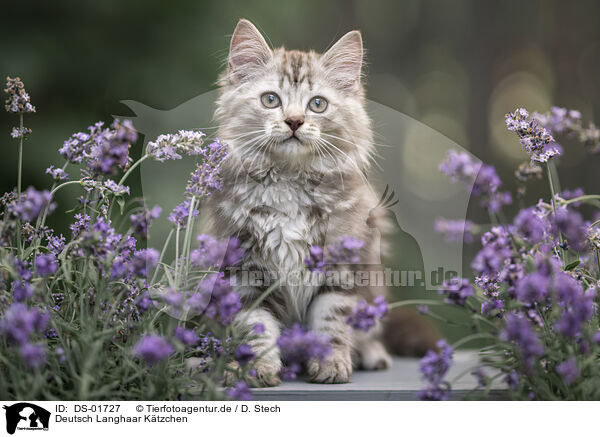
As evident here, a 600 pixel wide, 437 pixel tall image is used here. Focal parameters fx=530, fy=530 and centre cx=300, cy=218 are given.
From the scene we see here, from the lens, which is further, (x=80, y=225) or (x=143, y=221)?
(x=80, y=225)

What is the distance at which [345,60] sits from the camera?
1.63m

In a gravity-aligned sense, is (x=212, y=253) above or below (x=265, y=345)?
above

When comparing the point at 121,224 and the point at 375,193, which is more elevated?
the point at 375,193

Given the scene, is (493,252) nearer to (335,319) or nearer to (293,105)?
(335,319)

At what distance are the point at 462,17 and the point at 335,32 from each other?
446 mm

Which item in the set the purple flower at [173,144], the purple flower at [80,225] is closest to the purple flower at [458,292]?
the purple flower at [173,144]

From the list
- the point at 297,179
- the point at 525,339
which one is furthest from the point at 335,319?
the point at 525,339

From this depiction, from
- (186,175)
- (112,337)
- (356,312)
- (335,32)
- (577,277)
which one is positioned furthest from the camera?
(335,32)

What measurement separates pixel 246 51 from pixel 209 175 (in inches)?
18.0

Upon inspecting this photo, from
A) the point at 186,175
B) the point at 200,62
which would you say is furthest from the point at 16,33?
the point at 186,175

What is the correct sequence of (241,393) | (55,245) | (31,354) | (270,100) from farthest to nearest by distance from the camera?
(270,100), (55,245), (241,393), (31,354)

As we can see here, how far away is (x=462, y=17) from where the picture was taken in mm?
1805

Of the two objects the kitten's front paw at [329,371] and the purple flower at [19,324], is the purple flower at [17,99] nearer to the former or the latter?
the purple flower at [19,324]

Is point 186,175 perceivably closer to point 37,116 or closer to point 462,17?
point 37,116
